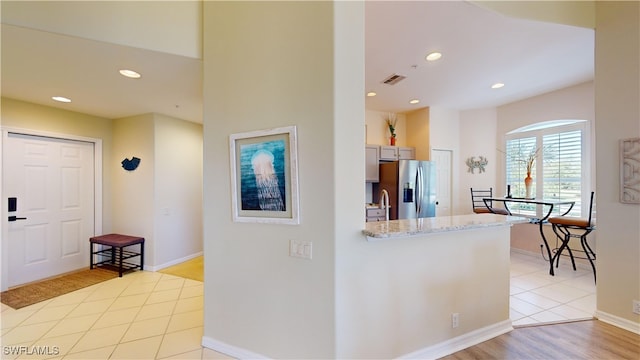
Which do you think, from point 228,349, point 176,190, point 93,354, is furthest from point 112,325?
point 176,190

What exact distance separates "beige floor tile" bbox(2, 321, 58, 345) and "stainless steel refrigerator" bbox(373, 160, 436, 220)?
15.1 feet

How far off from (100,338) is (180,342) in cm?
74

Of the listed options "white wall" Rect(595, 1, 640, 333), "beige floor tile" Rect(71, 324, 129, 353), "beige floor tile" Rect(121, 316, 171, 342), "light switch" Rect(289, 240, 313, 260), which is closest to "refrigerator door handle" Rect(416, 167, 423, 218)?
"white wall" Rect(595, 1, 640, 333)

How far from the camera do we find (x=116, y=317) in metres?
2.88

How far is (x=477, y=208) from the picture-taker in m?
A: 5.40

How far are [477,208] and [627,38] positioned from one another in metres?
3.38

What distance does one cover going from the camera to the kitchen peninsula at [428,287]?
192cm

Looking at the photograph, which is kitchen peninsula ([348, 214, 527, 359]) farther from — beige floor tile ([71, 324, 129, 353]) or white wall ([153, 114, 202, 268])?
white wall ([153, 114, 202, 268])

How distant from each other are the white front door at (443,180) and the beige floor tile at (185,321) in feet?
15.2

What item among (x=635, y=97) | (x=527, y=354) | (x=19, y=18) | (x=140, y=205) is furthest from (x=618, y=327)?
(x=140, y=205)

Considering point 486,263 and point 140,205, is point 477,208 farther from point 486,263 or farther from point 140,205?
point 140,205

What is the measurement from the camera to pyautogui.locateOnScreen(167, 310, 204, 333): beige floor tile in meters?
2.68

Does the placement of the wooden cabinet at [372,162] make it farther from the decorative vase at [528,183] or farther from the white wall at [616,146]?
the white wall at [616,146]

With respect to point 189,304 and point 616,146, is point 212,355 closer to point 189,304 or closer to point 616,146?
point 189,304
